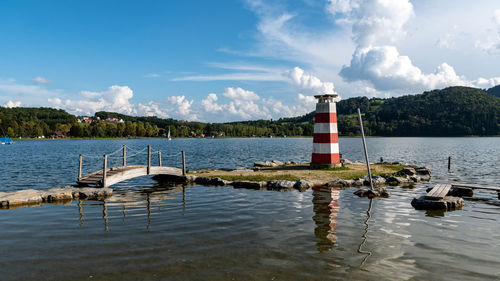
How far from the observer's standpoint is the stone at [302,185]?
19500mm

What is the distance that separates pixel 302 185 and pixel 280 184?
4.62 feet

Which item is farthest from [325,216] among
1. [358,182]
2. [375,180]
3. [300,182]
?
[375,180]

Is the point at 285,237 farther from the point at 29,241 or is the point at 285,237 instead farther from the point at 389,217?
the point at 29,241

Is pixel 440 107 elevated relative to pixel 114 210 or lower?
elevated

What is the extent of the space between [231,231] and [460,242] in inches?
295

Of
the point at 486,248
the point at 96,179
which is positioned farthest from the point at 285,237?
the point at 96,179

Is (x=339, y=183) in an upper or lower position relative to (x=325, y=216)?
upper

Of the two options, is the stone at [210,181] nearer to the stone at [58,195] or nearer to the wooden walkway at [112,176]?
the wooden walkway at [112,176]

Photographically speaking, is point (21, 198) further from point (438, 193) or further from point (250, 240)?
point (438, 193)

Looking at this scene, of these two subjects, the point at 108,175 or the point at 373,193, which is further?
the point at 108,175

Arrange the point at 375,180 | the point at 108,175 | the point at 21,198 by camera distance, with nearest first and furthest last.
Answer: the point at 21,198 < the point at 108,175 < the point at 375,180

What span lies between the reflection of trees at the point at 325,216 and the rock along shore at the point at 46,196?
12.0m

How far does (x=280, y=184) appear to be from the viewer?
787 inches

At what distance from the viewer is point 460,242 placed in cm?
990
